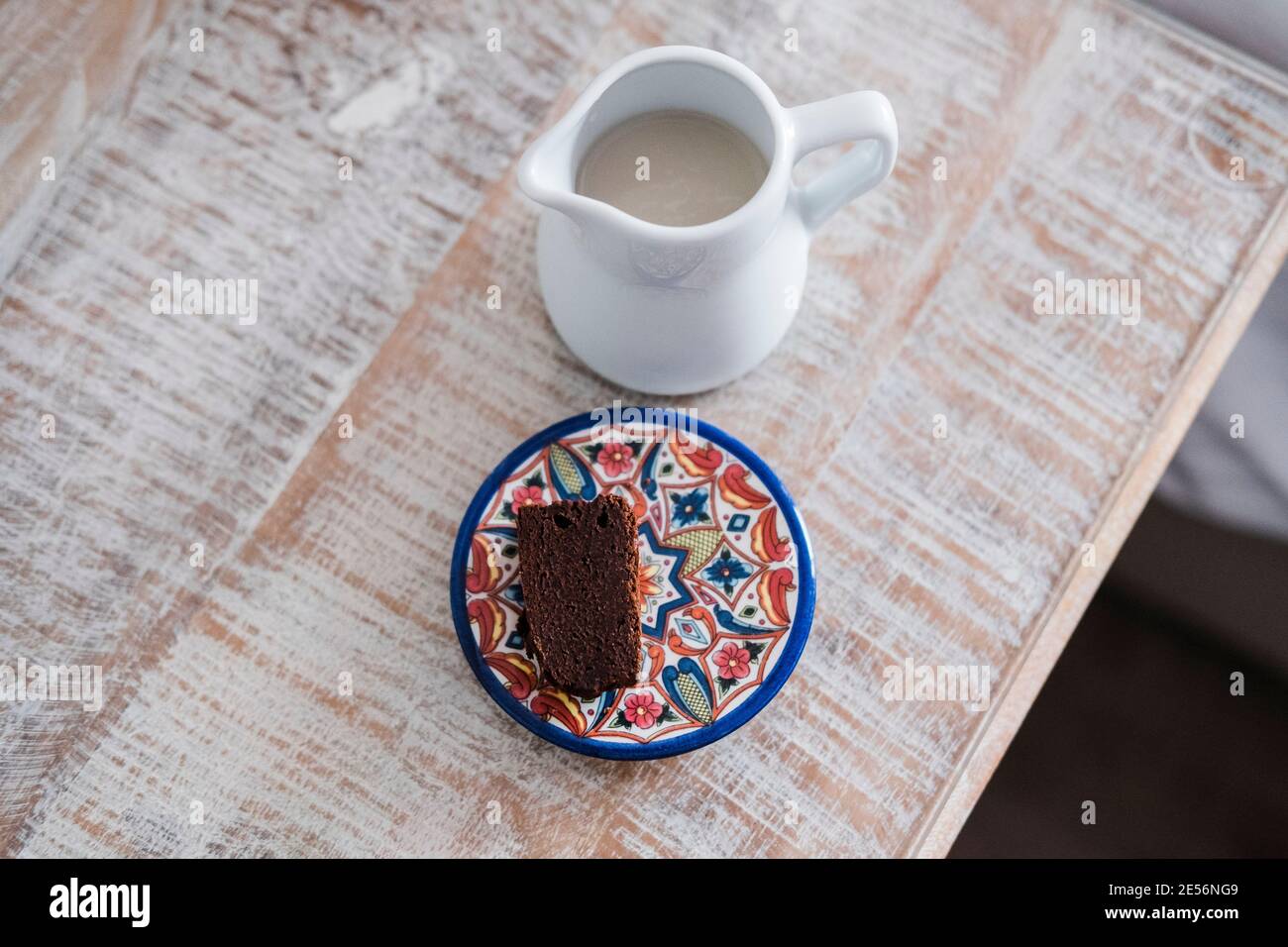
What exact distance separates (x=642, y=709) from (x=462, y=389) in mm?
268

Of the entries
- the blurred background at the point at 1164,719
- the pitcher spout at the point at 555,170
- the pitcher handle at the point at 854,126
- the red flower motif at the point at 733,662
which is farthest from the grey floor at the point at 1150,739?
the pitcher spout at the point at 555,170

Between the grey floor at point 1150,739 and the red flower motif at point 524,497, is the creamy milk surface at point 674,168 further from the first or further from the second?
the grey floor at point 1150,739

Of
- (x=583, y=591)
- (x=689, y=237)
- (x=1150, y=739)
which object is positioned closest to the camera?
(x=689, y=237)

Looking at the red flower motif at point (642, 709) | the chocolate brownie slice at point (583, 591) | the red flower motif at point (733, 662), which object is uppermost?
the chocolate brownie slice at point (583, 591)

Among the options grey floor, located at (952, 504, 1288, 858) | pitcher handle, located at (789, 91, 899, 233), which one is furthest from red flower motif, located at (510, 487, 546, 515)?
grey floor, located at (952, 504, 1288, 858)

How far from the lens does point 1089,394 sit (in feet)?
2.64

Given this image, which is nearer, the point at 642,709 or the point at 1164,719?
the point at 642,709

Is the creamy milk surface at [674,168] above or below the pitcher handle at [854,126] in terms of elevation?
below

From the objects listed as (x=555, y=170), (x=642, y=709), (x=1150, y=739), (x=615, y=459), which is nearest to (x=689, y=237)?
(x=555, y=170)

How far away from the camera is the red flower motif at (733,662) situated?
72 centimetres

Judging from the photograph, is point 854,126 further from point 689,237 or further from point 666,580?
point 666,580

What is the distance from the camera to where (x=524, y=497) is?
2.48 feet

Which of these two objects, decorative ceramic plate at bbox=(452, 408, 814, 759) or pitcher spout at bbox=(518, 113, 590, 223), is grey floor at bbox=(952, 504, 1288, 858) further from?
pitcher spout at bbox=(518, 113, 590, 223)

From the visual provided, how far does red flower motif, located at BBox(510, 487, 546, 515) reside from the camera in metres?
0.75
